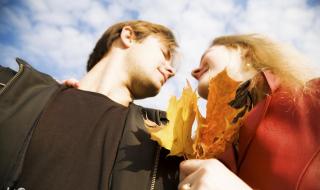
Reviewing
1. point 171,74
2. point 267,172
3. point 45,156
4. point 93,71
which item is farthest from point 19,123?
point 171,74

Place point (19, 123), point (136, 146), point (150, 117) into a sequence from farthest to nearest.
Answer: point (150, 117) → point (136, 146) → point (19, 123)

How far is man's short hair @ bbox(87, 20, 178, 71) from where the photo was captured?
2846 millimetres

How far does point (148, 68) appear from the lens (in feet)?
8.05

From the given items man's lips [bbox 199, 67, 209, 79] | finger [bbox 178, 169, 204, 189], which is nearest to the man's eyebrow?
man's lips [bbox 199, 67, 209, 79]

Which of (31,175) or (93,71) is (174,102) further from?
(93,71)

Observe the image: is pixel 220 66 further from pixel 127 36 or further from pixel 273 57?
pixel 127 36

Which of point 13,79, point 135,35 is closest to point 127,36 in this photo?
point 135,35

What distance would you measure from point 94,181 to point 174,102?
0.51 m

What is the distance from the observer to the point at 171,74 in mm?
2660

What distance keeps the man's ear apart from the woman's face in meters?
1.04

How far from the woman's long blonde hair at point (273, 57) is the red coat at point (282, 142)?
0.55 ft

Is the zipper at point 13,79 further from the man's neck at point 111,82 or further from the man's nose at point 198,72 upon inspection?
the man's nose at point 198,72

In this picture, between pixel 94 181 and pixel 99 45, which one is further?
pixel 99 45

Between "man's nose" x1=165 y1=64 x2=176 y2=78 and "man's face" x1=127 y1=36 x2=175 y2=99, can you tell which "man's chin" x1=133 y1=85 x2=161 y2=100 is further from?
"man's nose" x1=165 y1=64 x2=176 y2=78
